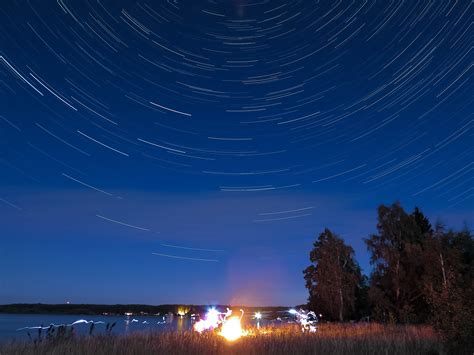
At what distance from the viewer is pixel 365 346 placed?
612 inches

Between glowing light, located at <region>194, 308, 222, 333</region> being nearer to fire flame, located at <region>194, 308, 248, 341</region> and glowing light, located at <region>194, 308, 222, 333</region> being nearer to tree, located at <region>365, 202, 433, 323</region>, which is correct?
fire flame, located at <region>194, 308, 248, 341</region>

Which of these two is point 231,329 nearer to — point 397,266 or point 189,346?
point 189,346

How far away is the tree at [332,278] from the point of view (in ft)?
180

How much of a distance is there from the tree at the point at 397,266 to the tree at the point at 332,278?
482 centimetres

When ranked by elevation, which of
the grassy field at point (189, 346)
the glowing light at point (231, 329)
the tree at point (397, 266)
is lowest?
the grassy field at point (189, 346)

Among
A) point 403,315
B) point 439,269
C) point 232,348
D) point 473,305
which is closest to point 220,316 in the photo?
point 232,348

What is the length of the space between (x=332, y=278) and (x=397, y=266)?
971cm

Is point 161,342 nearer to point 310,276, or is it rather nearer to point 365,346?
point 365,346

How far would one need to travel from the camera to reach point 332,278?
5584 centimetres

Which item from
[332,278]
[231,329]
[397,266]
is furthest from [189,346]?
[332,278]

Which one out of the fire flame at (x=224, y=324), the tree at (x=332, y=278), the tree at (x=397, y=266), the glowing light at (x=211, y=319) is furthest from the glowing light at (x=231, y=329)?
the tree at (x=332, y=278)

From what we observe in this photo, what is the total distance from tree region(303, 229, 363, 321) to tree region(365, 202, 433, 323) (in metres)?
4.82

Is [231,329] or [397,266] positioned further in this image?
[397,266]

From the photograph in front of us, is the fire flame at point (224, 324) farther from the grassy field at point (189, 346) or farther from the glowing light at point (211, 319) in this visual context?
the grassy field at point (189, 346)
